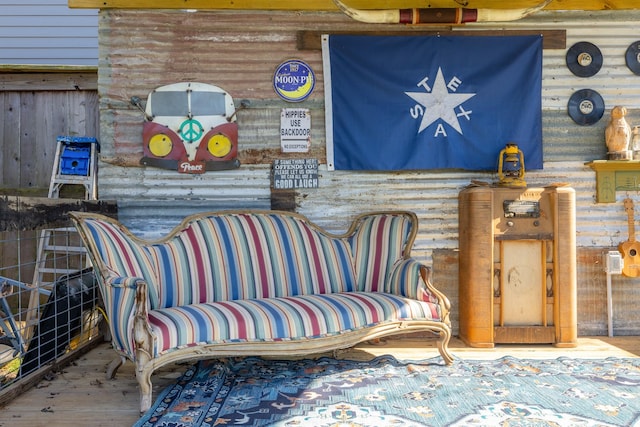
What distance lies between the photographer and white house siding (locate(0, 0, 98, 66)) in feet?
20.2

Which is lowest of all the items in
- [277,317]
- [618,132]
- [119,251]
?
[277,317]

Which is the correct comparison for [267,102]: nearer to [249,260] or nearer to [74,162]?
[249,260]

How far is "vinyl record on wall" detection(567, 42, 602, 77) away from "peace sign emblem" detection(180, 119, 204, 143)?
326 cm

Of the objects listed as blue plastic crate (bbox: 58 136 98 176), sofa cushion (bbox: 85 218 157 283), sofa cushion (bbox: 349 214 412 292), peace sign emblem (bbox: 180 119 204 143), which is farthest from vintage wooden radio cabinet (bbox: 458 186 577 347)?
blue plastic crate (bbox: 58 136 98 176)

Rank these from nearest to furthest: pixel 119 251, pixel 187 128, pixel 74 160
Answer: pixel 119 251 → pixel 187 128 → pixel 74 160

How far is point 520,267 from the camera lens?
4.27 m

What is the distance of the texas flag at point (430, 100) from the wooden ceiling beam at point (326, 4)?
287 mm

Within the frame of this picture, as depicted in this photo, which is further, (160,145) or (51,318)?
(160,145)

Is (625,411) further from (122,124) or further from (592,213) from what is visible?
(122,124)

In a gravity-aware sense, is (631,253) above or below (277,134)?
below

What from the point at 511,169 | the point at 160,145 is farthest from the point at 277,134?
the point at 511,169

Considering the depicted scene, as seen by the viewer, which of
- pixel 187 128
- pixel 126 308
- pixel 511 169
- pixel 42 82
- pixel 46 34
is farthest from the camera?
pixel 46 34

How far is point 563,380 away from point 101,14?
446cm

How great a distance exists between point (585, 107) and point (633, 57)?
621 mm
